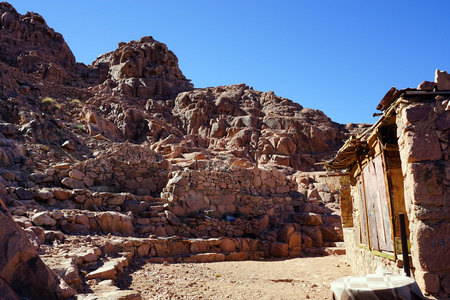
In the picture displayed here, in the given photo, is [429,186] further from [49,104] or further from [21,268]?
[49,104]

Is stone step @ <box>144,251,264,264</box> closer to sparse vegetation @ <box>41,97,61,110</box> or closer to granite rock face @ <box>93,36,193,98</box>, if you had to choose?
sparse vegetation @ <box>41,97,61,110</box>

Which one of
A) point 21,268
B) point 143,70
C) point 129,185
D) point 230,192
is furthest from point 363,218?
point 143,70

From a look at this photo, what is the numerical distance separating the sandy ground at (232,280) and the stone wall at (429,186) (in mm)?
2457

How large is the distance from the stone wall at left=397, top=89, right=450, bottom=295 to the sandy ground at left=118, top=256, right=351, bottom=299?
2.46 meters

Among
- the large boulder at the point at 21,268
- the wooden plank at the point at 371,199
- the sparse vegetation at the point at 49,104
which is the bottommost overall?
the large boulder at the point at 21,268

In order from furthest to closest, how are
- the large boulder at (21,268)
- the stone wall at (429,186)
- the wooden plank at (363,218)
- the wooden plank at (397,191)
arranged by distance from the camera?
the wooden plank at (363,218), the wooden plank at (397,191), the stone wall at (429,186), the large boulder at (21,268)

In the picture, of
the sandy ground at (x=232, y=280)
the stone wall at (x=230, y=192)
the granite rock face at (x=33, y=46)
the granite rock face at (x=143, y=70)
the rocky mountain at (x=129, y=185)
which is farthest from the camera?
the granite rock face at (x=143, y=70)

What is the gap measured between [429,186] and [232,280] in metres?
4.87

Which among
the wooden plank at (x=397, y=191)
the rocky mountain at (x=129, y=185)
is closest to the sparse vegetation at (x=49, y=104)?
the rocky mountain at (x=129, y=185)

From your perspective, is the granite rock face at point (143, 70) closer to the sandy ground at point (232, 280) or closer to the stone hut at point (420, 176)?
the sandy ground at point (232, 280)

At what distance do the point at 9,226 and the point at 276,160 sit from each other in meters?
31.9

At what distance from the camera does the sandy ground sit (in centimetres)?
645

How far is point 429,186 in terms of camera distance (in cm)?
477

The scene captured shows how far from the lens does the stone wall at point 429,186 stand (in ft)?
15.2
